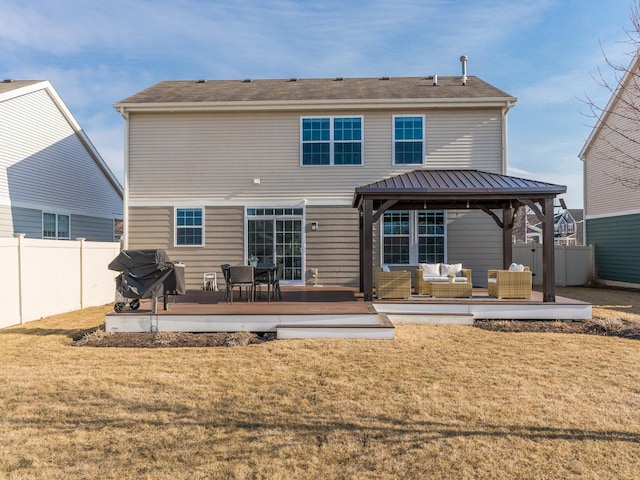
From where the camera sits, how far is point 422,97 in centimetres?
1174

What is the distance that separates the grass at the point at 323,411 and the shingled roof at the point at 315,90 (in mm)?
7992

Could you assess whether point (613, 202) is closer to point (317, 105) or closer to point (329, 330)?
point (317, 105)

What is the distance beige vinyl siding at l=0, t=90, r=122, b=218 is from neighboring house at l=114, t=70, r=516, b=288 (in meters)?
4.02

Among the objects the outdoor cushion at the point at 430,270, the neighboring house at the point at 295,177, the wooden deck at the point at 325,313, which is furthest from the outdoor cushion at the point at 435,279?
the neighboring house at the point at 295,177

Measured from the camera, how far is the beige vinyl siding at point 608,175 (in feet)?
48.2

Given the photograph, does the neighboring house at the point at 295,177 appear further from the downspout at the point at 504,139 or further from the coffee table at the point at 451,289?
the coffee table at the point at 451,289

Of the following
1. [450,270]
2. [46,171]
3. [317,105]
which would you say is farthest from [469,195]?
[46,171]

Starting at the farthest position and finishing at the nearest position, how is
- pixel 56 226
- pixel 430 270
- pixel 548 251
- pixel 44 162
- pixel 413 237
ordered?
pixel 56 226
pixel 44 162
pixel 413 237
pixel 430 270
pixel 548 251

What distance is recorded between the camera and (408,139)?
39.1 ft

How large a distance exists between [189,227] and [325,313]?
642 cm

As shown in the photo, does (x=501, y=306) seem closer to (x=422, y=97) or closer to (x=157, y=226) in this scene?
(x=422, y=97)

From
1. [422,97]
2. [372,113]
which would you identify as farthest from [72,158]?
[422,97]

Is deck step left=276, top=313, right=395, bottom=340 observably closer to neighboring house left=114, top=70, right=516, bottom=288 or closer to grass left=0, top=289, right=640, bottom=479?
grass left=0, top=289, right=640, bottom=479

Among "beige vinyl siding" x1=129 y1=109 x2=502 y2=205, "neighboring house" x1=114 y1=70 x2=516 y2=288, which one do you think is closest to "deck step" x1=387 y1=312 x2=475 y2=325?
"neighboring house" x1=114 y1=70 x2=516 y2=288
